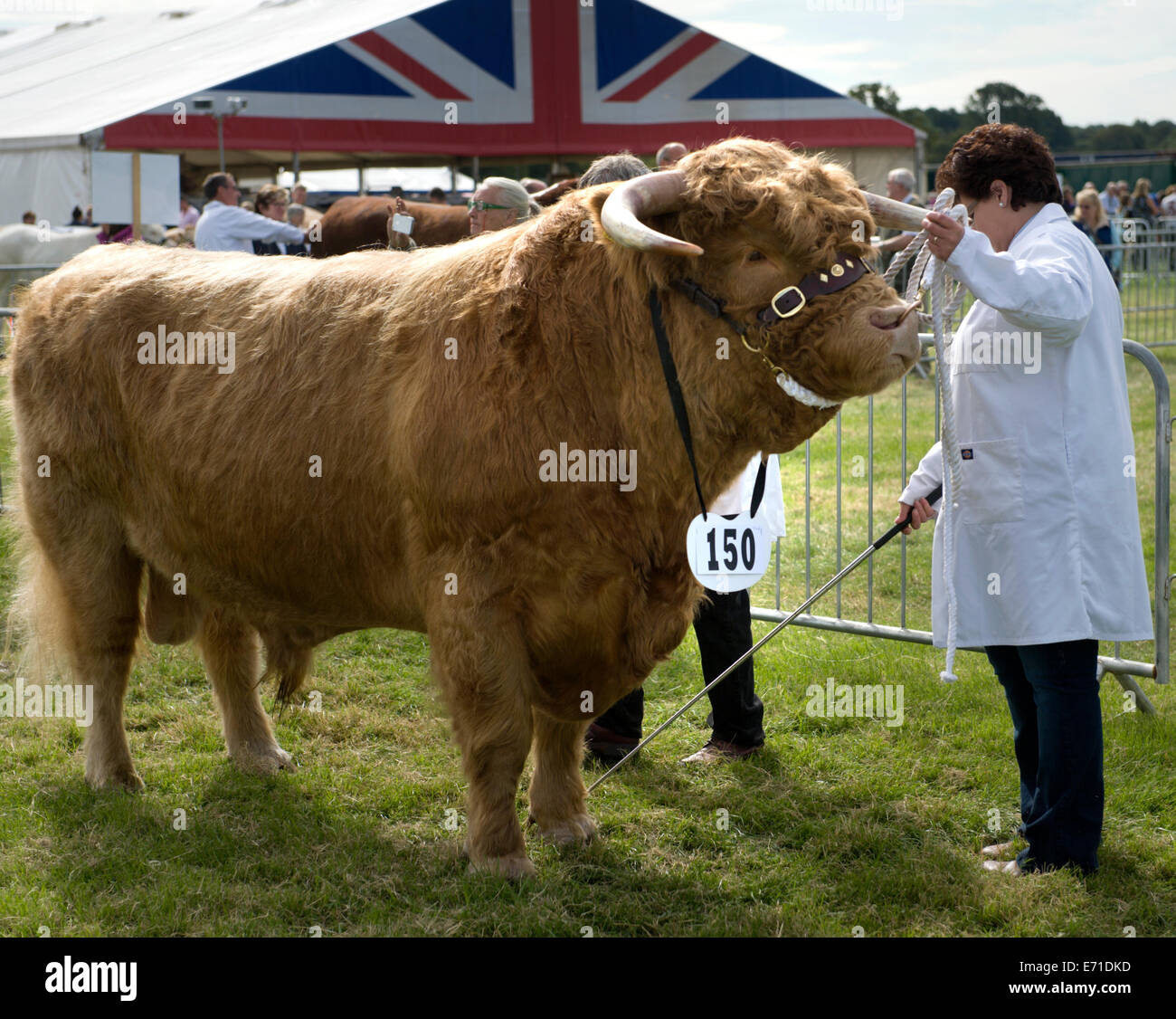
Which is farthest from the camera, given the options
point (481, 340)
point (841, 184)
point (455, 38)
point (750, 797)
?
point (455, 38)

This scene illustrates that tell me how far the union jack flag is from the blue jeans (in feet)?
49.5

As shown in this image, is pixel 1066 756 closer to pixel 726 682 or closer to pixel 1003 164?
pixel 726 682

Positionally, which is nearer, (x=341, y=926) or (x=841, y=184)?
(x=841, y=184)

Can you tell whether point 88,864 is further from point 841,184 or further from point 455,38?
point 455,38

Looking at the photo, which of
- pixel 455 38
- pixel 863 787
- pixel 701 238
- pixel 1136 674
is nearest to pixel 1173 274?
pixel 455 38

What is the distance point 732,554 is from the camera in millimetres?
4582

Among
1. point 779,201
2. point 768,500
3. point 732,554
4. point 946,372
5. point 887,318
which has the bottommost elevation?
point 732,554

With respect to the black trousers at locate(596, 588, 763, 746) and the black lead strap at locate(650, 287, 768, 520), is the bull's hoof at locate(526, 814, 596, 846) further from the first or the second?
the black lead strap at locate(650, 287, 768, 520)

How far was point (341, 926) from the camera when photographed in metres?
3.41

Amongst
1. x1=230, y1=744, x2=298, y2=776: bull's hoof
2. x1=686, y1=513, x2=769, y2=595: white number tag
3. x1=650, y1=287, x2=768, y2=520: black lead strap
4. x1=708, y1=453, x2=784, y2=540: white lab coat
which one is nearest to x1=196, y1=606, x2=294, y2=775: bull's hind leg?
x1=230, y1=744, x2=298, y2=776: bull's hoof

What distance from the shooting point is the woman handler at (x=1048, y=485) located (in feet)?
11.2

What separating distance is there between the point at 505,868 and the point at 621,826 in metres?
0.64

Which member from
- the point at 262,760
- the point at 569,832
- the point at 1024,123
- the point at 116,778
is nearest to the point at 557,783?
the point at 569,832
